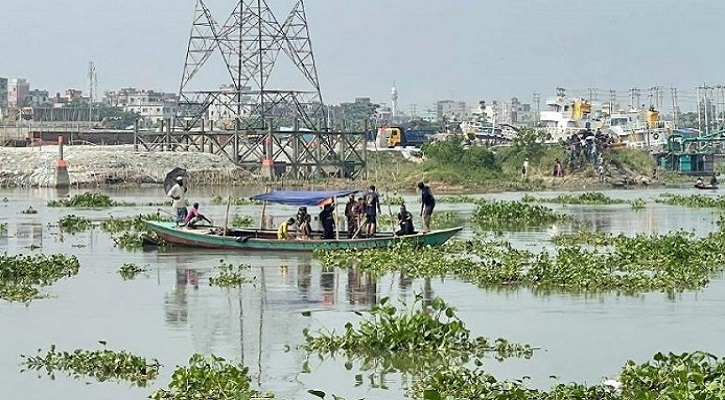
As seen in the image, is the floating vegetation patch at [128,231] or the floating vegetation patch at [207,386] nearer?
the floating vegetation patch at [207,386]

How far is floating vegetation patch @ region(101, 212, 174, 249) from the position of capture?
3306 cm

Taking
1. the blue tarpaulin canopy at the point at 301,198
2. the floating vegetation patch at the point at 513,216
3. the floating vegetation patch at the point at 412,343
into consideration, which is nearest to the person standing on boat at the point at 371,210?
the blue tarpaulin canopy at the point at 301,198

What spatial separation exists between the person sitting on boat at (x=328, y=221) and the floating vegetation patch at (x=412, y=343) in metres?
12.1

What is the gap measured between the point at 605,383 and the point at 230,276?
11836mm

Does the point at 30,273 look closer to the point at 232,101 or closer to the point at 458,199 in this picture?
the point at 458,199

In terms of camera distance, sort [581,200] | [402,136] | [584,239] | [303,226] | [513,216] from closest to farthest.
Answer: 1. [303,226]
2. [584,239]
3. [513,216]
4. [581,200]
5. [402,136]

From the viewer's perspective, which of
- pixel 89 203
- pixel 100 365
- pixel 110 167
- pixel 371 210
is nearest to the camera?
pixel 100 365

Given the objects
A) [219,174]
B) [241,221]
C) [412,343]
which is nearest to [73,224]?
[241,221]

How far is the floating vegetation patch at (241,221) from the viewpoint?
3844 centimetres

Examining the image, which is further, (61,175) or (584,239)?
(61,175)

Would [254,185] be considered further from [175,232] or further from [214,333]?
[214,333]

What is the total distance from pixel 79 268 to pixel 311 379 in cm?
1286

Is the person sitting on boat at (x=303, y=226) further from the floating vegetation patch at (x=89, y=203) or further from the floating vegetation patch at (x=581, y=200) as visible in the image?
the floating vegetation patch at (x=581, y=200)

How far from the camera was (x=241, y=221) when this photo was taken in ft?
132
